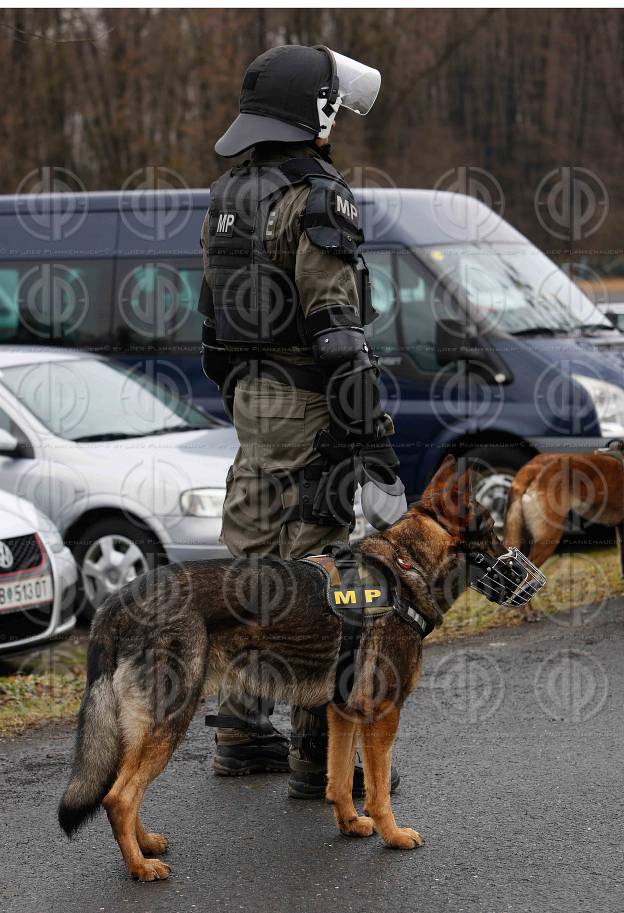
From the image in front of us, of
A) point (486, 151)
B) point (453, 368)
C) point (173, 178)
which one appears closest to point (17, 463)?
point (453, 368)

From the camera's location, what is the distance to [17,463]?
24.2 ft

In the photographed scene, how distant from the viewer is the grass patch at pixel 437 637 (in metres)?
5.38

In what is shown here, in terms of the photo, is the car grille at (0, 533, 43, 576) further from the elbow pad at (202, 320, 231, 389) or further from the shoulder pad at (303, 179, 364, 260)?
the shoulder pad at (303, 179, 364, 260)

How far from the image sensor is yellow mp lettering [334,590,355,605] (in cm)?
370

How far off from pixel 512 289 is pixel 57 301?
354cm

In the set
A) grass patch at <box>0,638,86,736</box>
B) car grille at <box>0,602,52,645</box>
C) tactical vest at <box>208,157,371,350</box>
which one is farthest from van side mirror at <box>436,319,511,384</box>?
tactical vest at <box>208,157,371,350</box>

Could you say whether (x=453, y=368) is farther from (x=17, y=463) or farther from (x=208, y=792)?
(x=208, y=792)

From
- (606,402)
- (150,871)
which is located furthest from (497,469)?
(150,871)

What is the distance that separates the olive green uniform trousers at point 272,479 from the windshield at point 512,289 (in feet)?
15.4

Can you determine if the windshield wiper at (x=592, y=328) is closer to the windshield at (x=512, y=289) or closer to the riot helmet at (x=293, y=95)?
the windshield at (x=512, y=289)

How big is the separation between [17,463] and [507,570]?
14.2 ft

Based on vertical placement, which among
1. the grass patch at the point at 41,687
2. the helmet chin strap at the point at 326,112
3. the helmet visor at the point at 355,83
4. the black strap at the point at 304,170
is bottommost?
the grass patch at the point at 41,687

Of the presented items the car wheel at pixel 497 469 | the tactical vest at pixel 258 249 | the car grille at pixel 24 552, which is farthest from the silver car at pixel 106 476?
the tactical vest at pixel 258 249

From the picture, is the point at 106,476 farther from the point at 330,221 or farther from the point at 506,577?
the point at 506,577
